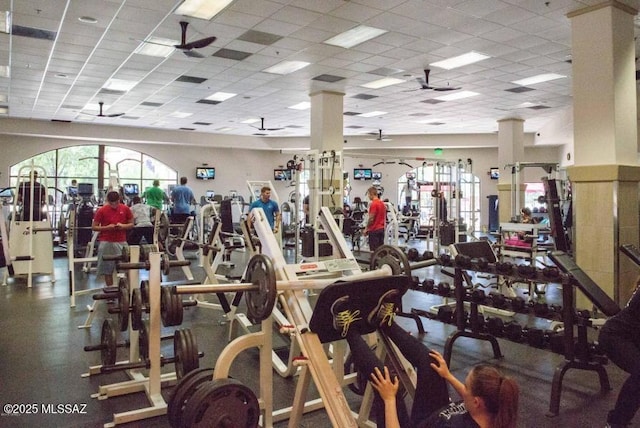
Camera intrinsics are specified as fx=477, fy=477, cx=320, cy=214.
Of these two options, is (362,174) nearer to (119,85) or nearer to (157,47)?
(119,85)

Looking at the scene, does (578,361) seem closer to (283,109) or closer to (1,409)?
(1,409)

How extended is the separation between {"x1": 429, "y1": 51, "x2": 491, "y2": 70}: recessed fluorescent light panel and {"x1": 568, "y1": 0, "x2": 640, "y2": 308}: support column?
5.68 feet

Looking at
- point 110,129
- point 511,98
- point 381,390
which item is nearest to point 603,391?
point 381,390

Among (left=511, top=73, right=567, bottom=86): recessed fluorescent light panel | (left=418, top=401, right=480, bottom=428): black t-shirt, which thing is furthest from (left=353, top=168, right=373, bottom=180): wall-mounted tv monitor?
(left=418, top=401, right=480, bottom=428): black t-shirt

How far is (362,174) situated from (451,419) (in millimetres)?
14989

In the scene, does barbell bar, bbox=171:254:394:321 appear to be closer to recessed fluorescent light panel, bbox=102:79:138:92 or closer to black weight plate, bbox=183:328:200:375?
black weight plate, bbox=183:328:200:375

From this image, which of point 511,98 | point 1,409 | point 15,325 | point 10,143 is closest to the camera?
point 1,409

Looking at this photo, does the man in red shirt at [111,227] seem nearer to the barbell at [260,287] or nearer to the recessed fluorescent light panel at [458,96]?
the barbell at [260,287]

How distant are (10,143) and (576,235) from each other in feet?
44.8

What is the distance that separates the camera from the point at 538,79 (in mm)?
8352

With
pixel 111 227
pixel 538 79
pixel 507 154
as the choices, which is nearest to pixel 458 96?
pixel 538 79

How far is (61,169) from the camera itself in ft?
45.4

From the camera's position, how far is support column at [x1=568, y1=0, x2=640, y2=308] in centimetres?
493

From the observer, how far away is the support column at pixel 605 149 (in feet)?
16.2
